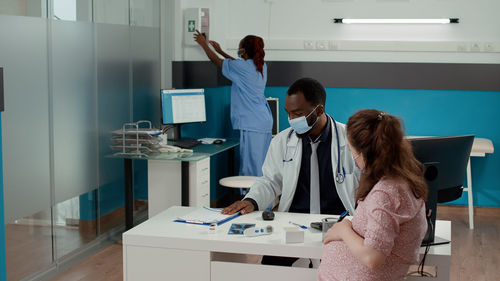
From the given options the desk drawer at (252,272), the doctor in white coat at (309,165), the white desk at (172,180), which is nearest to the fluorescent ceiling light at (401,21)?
the white desk at (172,180)

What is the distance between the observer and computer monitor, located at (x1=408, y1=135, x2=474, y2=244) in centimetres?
233

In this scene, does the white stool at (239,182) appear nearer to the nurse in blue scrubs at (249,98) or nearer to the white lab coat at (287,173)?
the nurse in blue scrubs at (249,98)

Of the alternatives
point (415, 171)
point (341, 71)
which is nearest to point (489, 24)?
point (341, 71)

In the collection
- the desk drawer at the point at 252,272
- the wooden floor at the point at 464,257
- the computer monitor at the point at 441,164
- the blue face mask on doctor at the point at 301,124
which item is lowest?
the wooden floor at the point at 464,257

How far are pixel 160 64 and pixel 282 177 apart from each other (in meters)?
2.93

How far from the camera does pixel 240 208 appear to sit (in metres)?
2.73

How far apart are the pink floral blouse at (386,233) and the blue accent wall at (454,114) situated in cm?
418

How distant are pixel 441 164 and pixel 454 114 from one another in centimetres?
386

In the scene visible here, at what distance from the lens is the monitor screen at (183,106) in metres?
5.16

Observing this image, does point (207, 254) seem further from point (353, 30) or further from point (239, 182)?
point (353, 30)

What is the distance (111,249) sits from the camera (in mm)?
4617

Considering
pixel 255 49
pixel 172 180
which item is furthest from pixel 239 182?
pixel 255 49

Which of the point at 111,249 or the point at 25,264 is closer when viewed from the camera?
the point at 25,264

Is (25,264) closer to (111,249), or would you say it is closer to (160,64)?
(111,249)
